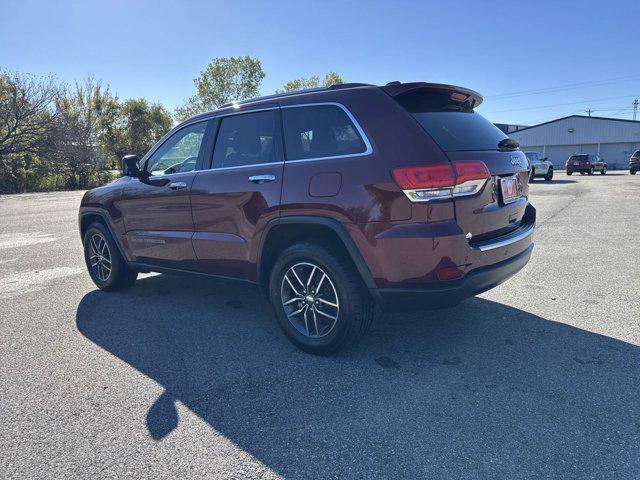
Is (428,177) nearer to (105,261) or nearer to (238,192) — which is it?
(238,192)

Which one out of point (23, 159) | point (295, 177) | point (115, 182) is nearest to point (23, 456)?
point (295, 177)

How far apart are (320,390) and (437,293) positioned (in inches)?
37.8

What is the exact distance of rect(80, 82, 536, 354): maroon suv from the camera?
2801 millimetres

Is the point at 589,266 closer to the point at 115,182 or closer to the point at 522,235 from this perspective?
the point at 522,235

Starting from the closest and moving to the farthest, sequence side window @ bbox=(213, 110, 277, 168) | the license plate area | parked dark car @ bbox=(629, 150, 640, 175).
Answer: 1. the license plate area
2. side window @ bbox=(213, 110, 277, 168)
3. parked dark car @ bbox=(629, 150, 640, 175)

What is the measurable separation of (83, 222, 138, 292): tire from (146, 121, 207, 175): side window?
1.08m

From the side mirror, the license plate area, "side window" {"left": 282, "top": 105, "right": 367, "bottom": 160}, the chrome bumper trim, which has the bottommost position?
the chrome bumper trim

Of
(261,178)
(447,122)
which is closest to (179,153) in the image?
(261,178)

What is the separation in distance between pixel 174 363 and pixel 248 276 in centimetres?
87

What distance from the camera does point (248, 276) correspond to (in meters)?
3.70

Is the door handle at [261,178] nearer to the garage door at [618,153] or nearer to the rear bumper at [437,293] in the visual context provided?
the rear bumper at [437,293]

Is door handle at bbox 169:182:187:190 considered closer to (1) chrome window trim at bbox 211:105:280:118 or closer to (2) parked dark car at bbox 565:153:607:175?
(1) chrome window trim at bbox 211:105:280:118

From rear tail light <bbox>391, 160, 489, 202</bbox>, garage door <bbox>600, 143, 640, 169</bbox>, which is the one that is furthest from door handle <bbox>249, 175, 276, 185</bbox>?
garage door <bbox>600, 143, 640, 169</bbox>

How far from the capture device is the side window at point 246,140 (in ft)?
11.8
